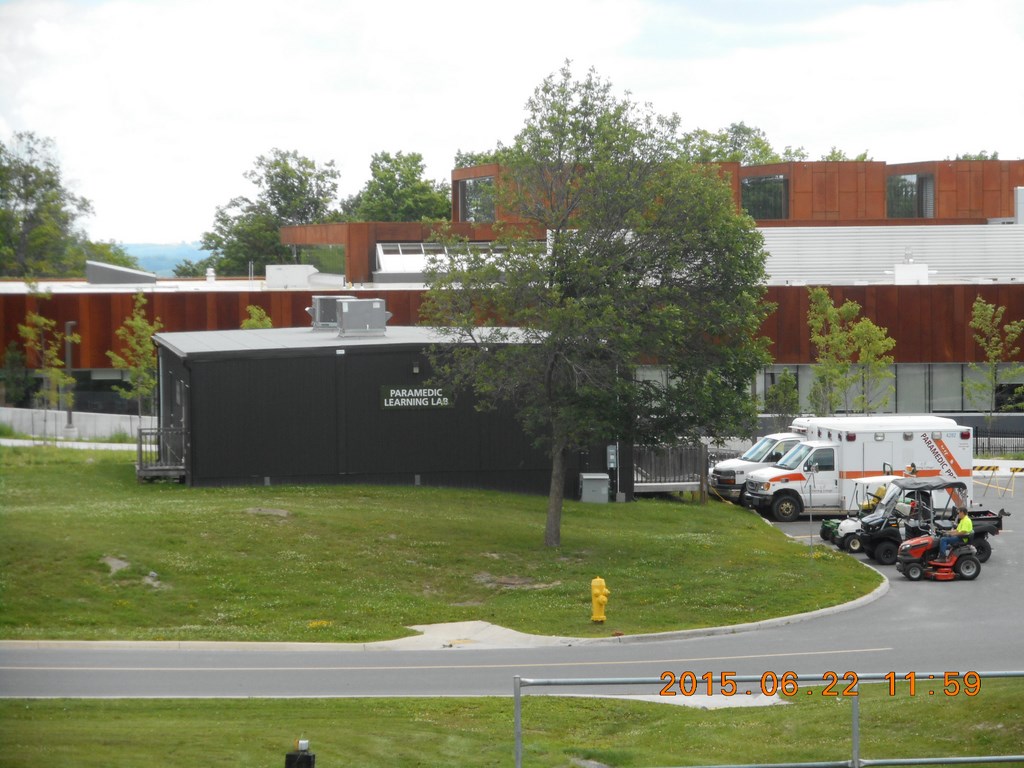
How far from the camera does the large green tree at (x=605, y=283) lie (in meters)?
28.2

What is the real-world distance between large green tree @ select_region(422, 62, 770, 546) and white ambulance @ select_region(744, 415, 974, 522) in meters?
8.55

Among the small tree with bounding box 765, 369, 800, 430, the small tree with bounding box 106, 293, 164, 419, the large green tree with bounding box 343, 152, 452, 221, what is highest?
the large green tree with bounding box 343, 152, 452, 221

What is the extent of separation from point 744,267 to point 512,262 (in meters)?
5.37

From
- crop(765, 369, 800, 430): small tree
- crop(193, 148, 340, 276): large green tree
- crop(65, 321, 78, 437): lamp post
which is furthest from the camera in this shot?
crop(193, 148, 340, 276): large green tree

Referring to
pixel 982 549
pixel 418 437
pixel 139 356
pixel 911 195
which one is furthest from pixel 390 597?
pixel 911 195

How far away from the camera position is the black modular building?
3378 centimetres

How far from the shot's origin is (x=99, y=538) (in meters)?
25.4

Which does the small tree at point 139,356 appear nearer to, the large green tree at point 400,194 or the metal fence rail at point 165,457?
the metal fence rail at point 165,457

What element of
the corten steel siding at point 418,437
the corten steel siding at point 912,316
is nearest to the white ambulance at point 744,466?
the corten steel siding at point 418,437

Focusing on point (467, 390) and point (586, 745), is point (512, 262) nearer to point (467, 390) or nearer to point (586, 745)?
point (467, 390)

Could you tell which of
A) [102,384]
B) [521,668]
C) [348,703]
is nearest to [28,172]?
[348,703]

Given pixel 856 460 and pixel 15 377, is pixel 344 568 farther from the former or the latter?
pixel 15 377

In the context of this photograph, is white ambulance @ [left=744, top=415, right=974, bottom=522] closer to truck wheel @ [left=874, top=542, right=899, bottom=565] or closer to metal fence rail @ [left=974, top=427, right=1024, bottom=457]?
truck wheel @ [left=874, top=542, right=899, bottom=565]

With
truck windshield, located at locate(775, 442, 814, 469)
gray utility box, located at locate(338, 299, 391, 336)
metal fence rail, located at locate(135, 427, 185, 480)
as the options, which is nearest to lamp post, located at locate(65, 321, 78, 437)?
metal fence rail, located at locate(135, 427, 185, 480)
